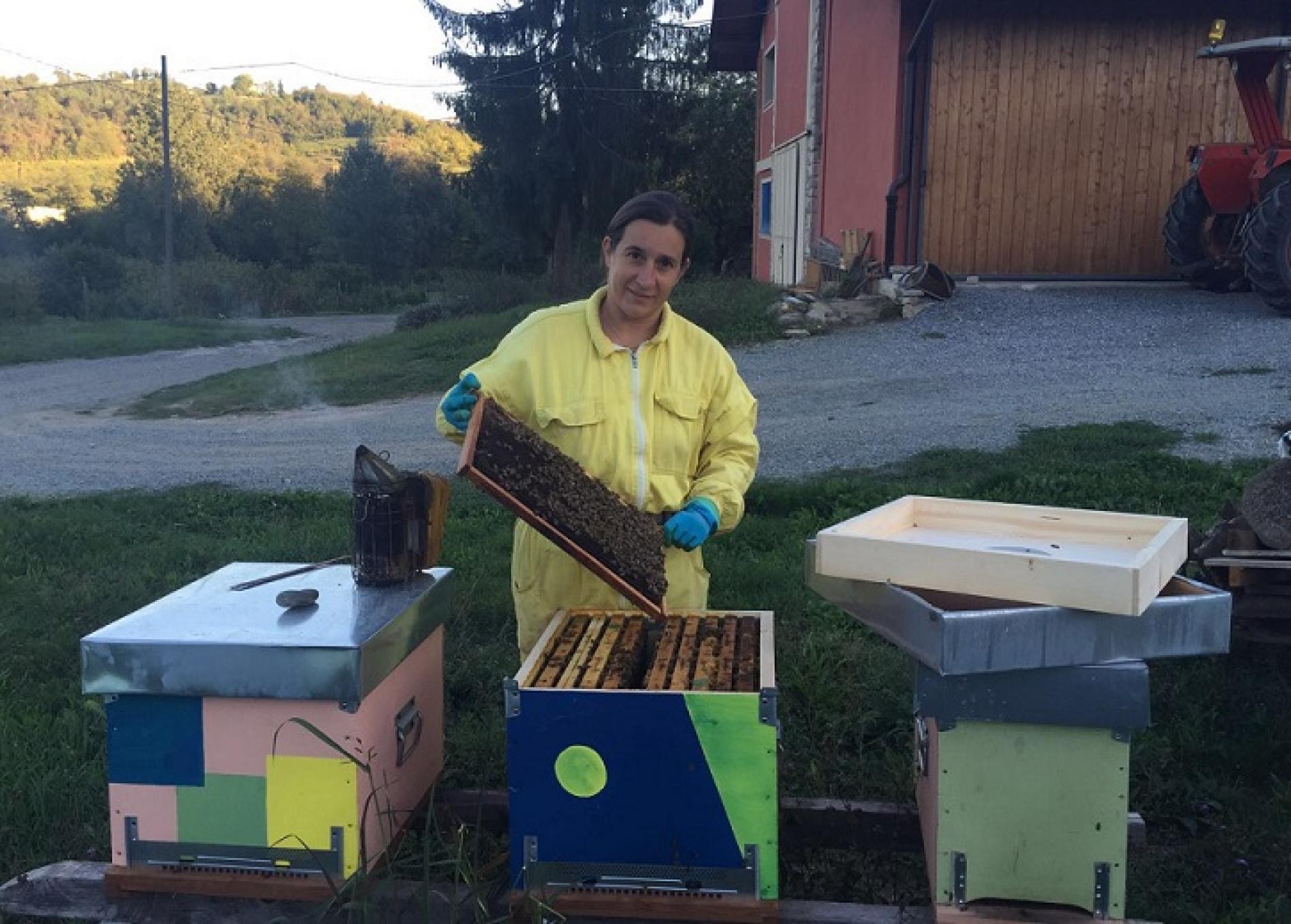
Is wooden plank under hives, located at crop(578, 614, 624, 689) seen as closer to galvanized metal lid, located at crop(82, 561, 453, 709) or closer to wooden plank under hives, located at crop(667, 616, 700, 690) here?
wooden plank under hives, located at crop(667, 616, 700, 690)

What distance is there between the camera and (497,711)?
14.2 ft

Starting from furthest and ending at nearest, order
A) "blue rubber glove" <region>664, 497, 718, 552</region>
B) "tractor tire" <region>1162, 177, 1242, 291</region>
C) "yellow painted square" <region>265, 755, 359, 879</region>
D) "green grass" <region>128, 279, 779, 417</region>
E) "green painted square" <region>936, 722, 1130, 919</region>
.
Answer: "green grass" <region>128, 279, 779, 417</region> < "tractor tire" <region>1162, 177, 1242, 291</region> < "blue rubber glove" <region>664, 497, 718, 552</region> < "yellow painted square" <region>265, 755, 359, 879</region> < "green painted square" <region>936, 722, 1130, 919</region>

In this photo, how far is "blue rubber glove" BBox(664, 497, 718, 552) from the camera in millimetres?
3006

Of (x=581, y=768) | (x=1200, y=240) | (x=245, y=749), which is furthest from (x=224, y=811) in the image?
(x=1200, y=240)

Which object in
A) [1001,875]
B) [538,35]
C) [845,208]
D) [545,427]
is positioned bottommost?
[1001,875]

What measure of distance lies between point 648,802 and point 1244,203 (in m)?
11.9

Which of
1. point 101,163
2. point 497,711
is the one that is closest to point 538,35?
point 497,711

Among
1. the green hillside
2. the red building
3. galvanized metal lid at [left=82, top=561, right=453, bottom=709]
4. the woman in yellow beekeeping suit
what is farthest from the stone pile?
the green hillside

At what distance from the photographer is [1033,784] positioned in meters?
2.37

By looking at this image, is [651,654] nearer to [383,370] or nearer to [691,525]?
[691,525]

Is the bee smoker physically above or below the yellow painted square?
above

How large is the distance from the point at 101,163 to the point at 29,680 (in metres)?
72.1

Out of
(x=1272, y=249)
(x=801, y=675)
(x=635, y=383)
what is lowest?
(x=801, y=675)

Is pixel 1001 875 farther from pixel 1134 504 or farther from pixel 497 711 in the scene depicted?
pixel 1134 504
